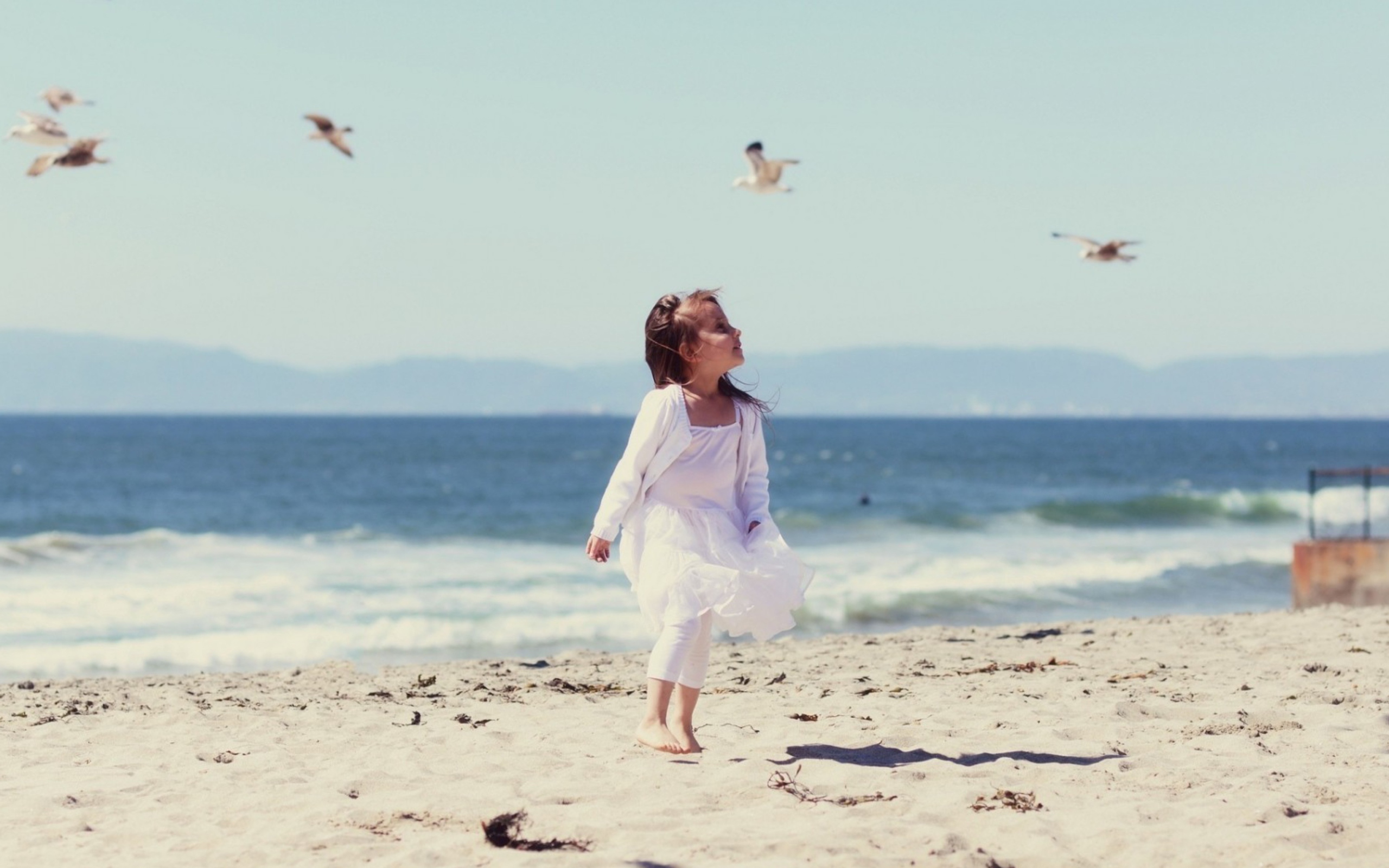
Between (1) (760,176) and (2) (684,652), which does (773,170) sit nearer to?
(1) (760,176)

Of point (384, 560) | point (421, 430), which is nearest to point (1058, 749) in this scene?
point (384, 560)

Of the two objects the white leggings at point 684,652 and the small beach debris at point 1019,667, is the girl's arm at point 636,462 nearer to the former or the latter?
the white leggings at point 684,652

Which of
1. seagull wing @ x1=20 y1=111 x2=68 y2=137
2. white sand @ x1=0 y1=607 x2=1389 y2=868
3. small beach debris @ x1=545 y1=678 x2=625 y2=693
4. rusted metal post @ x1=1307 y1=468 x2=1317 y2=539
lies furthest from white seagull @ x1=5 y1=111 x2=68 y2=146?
rusted metal post @ x1=1307 y1=468 x2=1317 y2=539

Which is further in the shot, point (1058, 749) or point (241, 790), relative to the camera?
point (1058, 749)

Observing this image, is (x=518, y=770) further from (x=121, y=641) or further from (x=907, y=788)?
(x=121, y=641)

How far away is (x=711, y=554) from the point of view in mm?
4828

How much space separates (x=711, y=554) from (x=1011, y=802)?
52.8 inches

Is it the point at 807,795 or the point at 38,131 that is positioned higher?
the point at 38,131

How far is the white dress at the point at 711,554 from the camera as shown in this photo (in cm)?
471

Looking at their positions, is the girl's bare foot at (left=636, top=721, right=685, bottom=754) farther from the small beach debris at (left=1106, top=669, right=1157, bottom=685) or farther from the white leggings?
the small beach debris at (left=1106, top=669, right=1157, bottom=685)

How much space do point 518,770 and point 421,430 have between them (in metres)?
120

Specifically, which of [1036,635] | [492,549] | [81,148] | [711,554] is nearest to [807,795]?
[711,554]

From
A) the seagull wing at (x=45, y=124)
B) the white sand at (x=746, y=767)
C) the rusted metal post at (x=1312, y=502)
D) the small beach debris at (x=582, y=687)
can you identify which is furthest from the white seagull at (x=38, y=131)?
the rusted metal post at (x=1312, y=502)

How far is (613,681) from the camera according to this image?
290 inches
